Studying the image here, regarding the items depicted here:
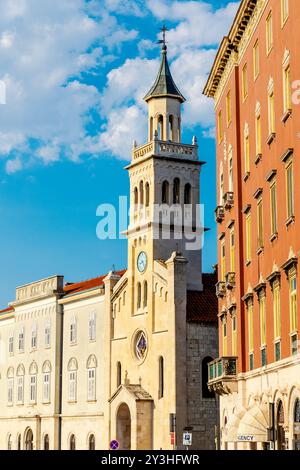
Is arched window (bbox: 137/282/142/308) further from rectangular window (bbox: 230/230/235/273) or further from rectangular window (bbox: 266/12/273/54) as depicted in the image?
rectangular window (bbox: 266/12/273/54)

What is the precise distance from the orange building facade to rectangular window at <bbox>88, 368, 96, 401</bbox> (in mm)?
26708

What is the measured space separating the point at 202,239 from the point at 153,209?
4447mm

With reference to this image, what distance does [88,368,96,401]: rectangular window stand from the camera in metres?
71.1

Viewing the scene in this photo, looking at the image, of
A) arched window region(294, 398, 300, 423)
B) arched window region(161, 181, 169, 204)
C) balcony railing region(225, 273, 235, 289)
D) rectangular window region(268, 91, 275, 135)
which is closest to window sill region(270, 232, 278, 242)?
rectangular window region(268, 91, 275, 135)

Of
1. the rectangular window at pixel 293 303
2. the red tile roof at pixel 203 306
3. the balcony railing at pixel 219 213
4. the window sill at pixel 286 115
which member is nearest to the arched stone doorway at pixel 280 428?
the rectangular window at pixel 293 303

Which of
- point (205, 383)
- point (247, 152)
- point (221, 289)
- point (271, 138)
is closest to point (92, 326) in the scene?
point (205, 383)

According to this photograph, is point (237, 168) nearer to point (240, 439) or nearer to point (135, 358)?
point (240, 439)

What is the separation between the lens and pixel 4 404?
85875 millimetres

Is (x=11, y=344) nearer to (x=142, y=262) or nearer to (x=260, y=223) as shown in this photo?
(x=142, y=262)

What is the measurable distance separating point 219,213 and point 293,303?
48.6 feet

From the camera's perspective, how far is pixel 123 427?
219 ft

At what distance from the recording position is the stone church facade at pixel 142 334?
61938 millimetres
